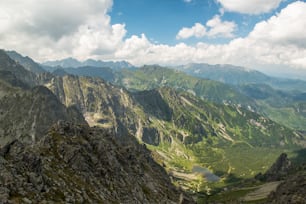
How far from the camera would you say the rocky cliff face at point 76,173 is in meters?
78.4

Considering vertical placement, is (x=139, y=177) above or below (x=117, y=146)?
below

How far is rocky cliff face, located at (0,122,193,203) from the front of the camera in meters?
78.4

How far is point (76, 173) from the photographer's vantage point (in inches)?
4611

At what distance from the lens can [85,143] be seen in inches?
5581

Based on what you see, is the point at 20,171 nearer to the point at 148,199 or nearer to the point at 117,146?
the point at 148,199

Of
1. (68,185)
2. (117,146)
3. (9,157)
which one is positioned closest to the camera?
(9,157)

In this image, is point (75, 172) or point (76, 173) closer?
point (76, 173)

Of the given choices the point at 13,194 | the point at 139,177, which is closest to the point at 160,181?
the point at 139,177

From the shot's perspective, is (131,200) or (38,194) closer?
(38,194)

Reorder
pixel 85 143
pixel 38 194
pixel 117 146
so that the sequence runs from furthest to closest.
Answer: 1. pixel 117 146
2. pixel 85 143
3. pixel 38 194

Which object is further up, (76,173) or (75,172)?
(75,172)

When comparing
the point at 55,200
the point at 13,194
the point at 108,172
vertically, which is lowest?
the point at 108,172

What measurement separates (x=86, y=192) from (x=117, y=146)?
71.7 metres

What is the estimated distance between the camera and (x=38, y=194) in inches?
3076
